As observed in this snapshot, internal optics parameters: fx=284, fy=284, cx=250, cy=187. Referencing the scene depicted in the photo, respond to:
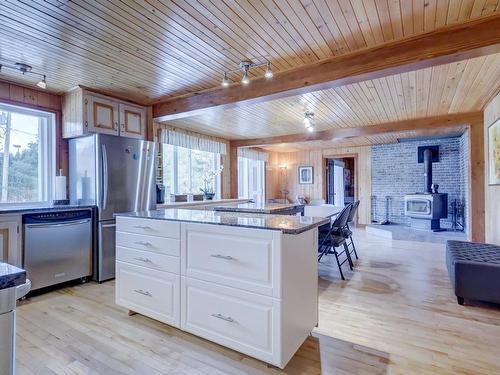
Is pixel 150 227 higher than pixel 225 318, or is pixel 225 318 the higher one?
pixel 150 227

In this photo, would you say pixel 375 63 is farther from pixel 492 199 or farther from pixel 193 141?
pixel 193 141

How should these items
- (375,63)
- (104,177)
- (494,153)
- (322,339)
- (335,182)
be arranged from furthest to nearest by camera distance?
(335,182), (494,153), (104,177), (375,63), (322,339)

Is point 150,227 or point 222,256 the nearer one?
point 222,256

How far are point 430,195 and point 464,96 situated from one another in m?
3.62

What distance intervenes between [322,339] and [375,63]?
2.32 metres

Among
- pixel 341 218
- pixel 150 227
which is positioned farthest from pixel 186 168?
pixel 150 227

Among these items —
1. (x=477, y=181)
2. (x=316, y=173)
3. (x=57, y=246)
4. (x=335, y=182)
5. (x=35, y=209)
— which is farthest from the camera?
(x=335, y=182)

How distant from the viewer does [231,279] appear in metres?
1.85

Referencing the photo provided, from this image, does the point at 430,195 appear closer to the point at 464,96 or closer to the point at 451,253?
the point at 464,96

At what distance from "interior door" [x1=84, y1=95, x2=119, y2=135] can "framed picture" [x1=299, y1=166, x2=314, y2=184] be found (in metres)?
6.35

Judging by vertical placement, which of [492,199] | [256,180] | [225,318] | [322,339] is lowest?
[322,339]

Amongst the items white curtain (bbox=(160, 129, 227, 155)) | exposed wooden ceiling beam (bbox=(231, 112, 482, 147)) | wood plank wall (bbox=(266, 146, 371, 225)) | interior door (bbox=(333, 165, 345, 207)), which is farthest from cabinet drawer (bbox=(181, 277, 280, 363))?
interior door (bbox=(333, 165, 345, 207))

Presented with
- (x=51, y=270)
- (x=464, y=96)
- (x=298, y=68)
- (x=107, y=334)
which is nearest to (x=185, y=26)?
(x=298, y=68)

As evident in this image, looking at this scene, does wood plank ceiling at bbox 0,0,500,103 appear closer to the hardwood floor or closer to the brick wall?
the hardwood floor
